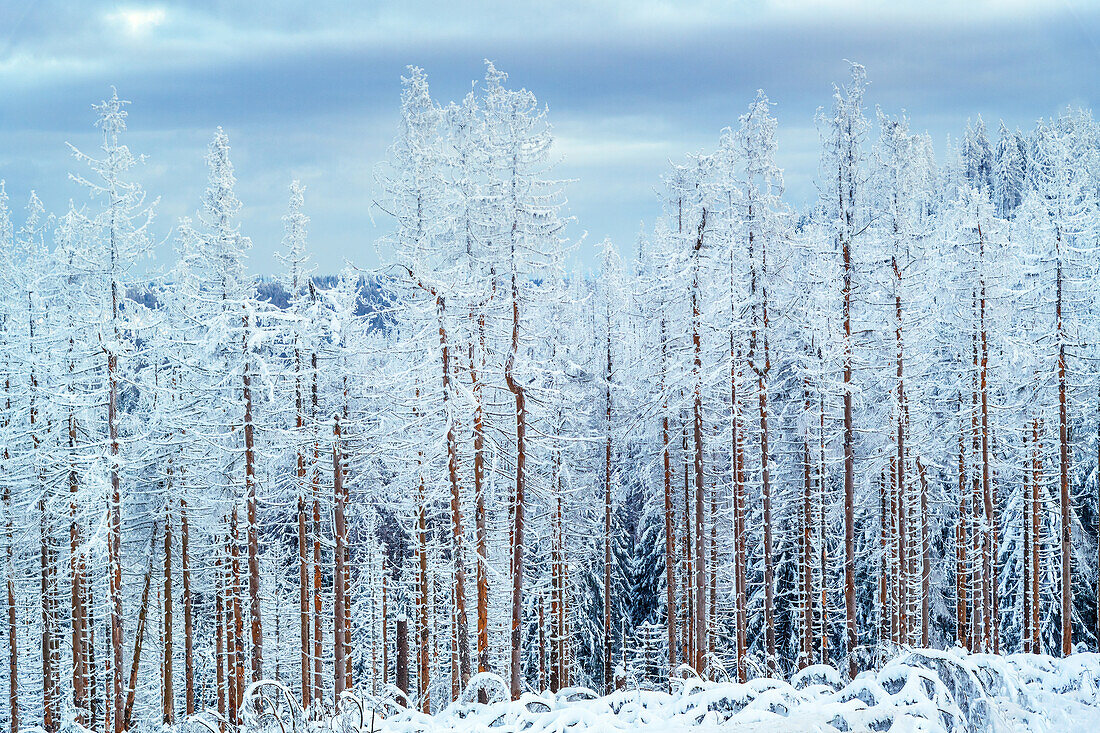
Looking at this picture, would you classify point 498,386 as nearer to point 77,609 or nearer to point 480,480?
point 480,480

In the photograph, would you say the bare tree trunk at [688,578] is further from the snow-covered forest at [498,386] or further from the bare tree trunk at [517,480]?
the bare tree trunk at [517,480]

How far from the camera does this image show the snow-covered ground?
6.11 m

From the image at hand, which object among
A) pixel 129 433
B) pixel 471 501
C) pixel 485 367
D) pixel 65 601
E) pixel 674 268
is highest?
pixel 674 268

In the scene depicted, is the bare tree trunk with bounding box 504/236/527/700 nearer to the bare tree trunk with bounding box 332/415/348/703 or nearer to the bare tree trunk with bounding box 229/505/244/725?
the bare tree trunk with bounding box 332/415/348/703

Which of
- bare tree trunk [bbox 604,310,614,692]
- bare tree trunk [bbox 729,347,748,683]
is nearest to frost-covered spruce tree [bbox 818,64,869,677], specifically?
bare tree trunk [bbox 729,347,748,683]

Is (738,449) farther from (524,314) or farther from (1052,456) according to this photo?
(1052,456)

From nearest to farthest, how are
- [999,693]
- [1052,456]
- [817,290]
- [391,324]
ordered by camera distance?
1. [999,693]
2. [391,324]
3. [817,290]
4. [1052,456]

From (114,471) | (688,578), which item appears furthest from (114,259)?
(688,578)

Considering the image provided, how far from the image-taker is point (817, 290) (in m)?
23.5

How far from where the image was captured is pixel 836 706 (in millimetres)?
6211

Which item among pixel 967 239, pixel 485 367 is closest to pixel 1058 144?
pixel 967 239

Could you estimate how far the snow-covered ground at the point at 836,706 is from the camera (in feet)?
20.1

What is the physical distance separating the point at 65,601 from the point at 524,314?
21.3 metres

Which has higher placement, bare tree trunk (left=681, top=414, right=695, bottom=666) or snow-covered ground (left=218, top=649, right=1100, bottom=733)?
snow-covered ground (left=218, top=649, right=1100, bottom=733)
